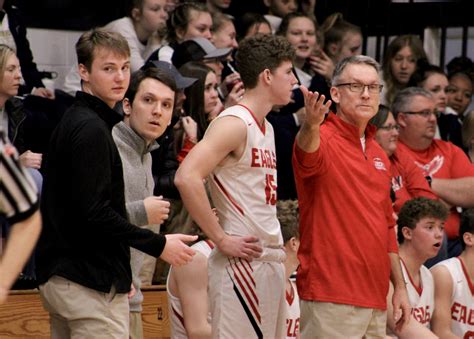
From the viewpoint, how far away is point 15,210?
3.17 metres

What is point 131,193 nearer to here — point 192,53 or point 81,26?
point 192,53

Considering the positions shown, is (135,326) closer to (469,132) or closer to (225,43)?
(225,43)

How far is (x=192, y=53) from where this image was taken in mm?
7250

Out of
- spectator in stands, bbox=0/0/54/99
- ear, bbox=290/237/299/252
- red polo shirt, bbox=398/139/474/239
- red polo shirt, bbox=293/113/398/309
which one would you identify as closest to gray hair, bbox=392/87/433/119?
red polo shirt, bbox=398/139/474/239

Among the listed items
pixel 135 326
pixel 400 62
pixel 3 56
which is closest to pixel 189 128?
pixel 3 56

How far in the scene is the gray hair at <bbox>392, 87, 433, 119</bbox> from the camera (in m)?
7.94

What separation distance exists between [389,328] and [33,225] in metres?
3.53

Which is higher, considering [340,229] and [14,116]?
[14,116]

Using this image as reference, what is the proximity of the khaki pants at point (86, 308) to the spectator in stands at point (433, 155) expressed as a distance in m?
3.75

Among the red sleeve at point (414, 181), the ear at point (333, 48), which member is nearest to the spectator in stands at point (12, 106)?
the red sleeve at point (414, 181)

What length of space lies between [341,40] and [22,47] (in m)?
2.70

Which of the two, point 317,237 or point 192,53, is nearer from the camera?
point 317,237

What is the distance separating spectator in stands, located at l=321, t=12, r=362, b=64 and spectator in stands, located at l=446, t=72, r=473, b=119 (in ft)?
2.81

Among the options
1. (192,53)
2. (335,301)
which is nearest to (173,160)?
(192,53)
